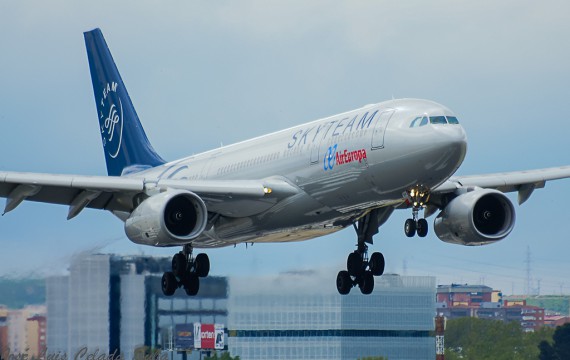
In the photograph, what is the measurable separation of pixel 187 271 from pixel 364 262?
5155 millimetres

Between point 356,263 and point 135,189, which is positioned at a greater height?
point 135,189

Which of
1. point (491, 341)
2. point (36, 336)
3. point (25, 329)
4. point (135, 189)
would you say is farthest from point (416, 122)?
point (491, 341)

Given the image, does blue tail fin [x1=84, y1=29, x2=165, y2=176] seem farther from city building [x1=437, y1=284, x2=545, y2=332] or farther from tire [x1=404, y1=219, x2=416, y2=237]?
city building [x1=437, y1=284, x2=545, y2=332]

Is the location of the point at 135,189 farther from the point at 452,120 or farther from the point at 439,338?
the point at 439,338

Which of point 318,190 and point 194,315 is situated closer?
point 318,190

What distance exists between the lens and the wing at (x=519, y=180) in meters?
44.7

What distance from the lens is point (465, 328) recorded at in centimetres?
6800

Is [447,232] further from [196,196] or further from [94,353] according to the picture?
[94,353]

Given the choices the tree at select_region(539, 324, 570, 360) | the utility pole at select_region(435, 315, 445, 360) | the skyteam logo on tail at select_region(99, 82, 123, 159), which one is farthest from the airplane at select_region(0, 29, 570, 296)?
the utility pole at select_region(435, 315, 445, 360)

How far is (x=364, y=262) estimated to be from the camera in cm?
4462

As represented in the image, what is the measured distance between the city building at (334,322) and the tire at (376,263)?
9832 mm

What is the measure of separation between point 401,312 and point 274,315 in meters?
8.52

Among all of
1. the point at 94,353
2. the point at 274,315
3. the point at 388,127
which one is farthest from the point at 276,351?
the point at 388,127

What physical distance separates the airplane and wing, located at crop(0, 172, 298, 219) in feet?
0.09
